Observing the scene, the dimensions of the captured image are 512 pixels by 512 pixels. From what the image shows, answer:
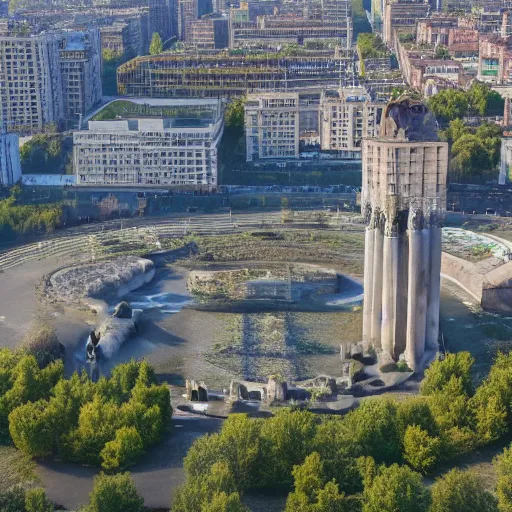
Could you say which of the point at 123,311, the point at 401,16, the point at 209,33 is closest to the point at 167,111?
the point at 123,311

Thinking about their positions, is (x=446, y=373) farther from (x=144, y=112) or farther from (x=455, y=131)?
(x=144, y=112)

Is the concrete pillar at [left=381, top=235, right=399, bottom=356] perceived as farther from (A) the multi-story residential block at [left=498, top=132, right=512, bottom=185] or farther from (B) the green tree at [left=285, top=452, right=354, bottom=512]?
(A) the multi-story residential block at [left=498, top=132, right=512, bottom=185]

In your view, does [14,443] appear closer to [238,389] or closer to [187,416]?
[187,416]

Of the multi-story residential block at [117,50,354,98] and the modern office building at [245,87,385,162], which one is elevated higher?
the multi-story residential block at [117,50,354,98]

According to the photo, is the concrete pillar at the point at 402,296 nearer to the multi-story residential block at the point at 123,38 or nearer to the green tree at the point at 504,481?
the green tree at the point at 504,481

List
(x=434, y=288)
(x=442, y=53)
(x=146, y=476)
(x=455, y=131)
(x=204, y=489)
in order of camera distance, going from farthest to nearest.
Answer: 1. (x=442, y=53)
2. (x=455, y=131)
3. (x=434, y=288)
4. (x=146, y=476)
5. (x=204, y=489)

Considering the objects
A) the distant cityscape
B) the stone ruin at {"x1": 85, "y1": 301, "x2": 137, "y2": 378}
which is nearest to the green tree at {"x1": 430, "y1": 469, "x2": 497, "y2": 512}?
the stone ruin at {"x1": 85, "y1": 301, "x2": 137, "y2": 378}

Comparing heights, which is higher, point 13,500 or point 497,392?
point 497,392
